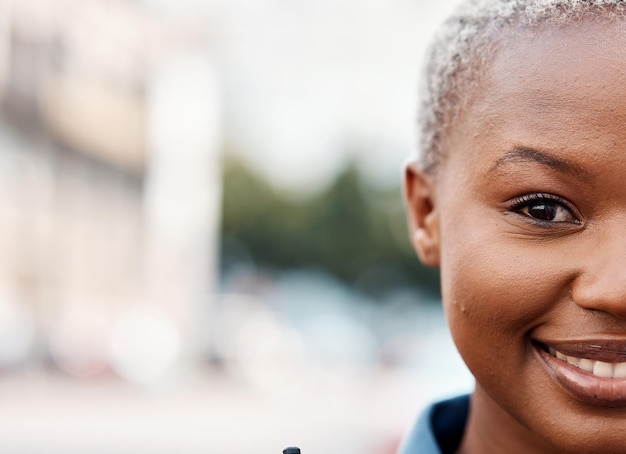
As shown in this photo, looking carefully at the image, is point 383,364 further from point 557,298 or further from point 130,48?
point 557,298

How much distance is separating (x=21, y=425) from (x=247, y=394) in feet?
27.9

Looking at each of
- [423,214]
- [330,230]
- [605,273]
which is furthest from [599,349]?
[330,230]

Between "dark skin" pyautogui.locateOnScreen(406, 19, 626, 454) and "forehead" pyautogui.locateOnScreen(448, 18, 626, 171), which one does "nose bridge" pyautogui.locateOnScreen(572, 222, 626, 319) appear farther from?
"forehead" pyautogui.locateOnScreen(448, 18, 626, 171)

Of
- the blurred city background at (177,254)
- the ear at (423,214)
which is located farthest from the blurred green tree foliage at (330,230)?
the ear at (423,214)

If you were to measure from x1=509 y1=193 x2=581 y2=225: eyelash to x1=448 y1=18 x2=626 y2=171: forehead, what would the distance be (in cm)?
11

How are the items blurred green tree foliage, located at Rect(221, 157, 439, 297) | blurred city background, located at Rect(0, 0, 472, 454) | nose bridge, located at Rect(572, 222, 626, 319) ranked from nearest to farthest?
1. nose bridge, located at Rect(572, 222, 626, 319)
2. blurred city background, located at Rect(0, 0, 472, 454)
3. blurred green tree foliage, located at Rect(221, 157, 439, 297)

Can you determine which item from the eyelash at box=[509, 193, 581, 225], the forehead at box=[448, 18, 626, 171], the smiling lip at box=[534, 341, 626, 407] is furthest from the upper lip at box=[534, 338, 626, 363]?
the forehead at box=[448, 18, 626, 171]

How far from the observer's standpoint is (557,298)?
183cm

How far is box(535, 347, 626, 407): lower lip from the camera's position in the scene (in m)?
1.80

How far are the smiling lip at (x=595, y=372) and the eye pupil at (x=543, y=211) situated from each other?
252 millimetres

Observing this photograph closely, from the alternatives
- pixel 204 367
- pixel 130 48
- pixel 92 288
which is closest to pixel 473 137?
pixel 204 367

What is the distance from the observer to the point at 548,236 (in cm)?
188

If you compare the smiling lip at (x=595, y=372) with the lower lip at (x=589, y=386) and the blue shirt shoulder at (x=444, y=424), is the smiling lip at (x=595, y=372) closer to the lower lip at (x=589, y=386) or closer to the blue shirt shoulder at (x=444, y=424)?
the lower lip at (x=589, y=386)

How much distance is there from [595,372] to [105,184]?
30.0 metres
